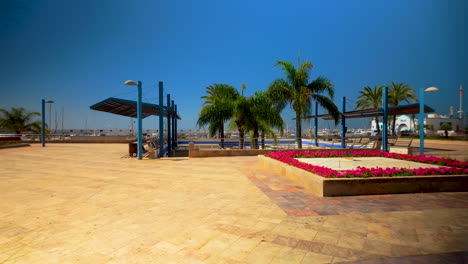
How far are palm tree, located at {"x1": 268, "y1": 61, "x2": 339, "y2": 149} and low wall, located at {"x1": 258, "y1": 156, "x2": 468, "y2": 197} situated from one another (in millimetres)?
11907

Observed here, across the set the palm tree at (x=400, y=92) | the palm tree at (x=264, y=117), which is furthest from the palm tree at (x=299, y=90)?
the palm tree at (x=400, y=92)

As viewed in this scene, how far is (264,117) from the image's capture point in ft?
61.6

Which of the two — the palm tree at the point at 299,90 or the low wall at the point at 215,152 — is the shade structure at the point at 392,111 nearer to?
the palm tree at the point at 299,90

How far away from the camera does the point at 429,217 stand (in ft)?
14.8

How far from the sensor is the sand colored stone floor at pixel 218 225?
3.25 meters

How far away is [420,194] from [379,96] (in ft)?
102

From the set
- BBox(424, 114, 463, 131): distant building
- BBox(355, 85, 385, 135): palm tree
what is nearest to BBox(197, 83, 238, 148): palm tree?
BBox(355, 85, 385, 135): palm tree

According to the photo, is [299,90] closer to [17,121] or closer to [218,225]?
[218,225]

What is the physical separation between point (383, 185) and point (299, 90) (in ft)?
42.4

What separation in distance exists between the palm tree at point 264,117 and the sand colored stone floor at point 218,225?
1182cm

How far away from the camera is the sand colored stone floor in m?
3.25

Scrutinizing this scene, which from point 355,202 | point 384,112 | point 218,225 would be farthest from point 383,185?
point 384,112

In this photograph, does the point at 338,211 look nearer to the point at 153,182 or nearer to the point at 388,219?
the point at 388,219

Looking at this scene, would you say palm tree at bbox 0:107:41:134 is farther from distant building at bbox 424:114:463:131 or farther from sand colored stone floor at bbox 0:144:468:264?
distant building at bbox 424:114:463:131
